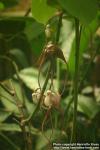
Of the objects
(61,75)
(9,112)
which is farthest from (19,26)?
(9,112)

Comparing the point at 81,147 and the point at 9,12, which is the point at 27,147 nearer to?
the point at 81,147

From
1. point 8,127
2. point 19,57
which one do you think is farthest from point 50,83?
point 19,57

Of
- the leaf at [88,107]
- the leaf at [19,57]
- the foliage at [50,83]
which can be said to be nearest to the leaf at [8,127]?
the foliage at [50,83]

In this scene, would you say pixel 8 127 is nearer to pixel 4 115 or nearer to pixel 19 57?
pixel 4 115

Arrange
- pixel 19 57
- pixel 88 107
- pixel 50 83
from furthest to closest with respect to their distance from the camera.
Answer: pixel 19 57 → pixel 88 107 → pixel 50 83

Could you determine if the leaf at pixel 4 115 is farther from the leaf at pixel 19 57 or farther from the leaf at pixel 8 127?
the leaf at pixel 19 57

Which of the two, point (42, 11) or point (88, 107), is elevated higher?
point (42, 11)
